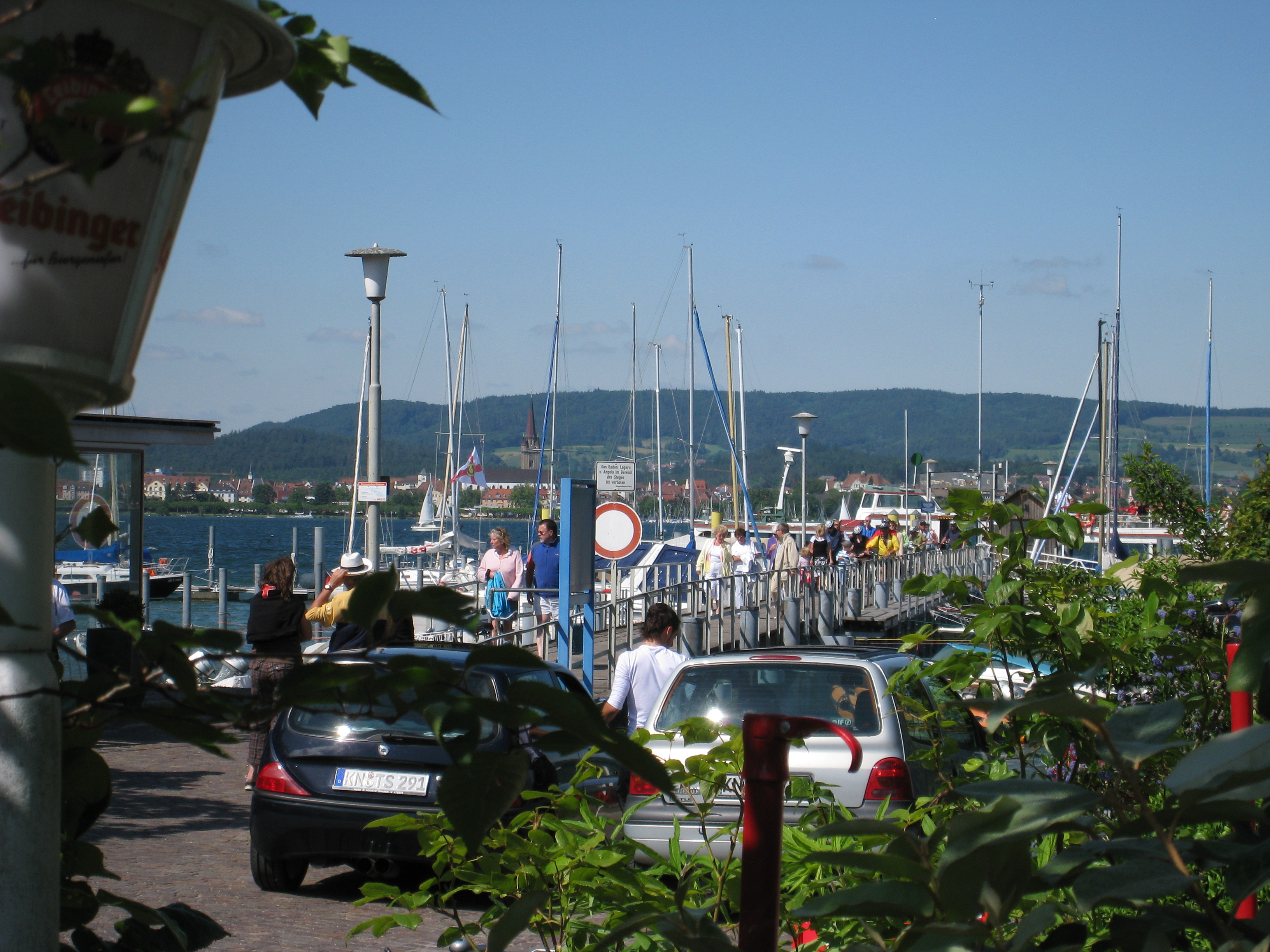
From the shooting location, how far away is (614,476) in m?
17.4

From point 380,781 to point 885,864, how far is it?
6.22 meters

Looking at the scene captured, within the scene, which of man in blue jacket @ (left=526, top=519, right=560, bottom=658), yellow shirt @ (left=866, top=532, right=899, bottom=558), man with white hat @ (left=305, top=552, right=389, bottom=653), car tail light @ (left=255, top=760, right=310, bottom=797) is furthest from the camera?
yellow shirt @ (left=866, top=532, right=899, bottom=558)

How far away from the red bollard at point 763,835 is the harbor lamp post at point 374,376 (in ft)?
47.2

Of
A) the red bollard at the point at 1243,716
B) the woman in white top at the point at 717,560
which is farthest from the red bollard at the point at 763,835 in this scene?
the woman in white top at the point at 717,560

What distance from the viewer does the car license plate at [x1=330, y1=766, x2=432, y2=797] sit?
6906mm

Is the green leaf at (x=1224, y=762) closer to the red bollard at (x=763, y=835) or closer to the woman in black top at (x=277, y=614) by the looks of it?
the red bollard at (x=763, y=835)

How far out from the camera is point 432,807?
229 inches

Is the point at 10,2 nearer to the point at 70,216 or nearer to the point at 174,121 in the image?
the point at 70,216

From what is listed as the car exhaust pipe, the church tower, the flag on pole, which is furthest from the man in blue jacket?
the church tower

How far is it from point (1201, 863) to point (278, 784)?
674cm

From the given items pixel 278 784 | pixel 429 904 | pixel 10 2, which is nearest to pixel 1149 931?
pixel 10 2

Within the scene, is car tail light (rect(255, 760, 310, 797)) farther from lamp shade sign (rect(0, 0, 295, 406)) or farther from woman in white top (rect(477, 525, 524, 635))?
woman in white top (rect(477, 525, 524, 635))

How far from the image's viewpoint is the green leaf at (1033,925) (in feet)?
3.13

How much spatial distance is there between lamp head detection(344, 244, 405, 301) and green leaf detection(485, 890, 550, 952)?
579 inches
